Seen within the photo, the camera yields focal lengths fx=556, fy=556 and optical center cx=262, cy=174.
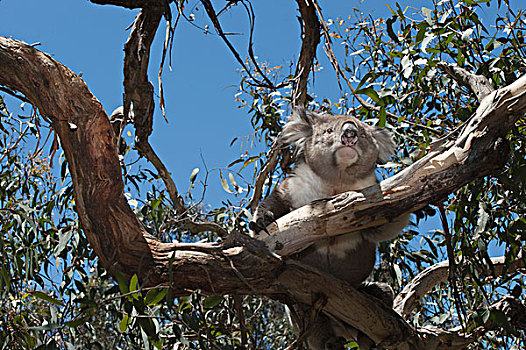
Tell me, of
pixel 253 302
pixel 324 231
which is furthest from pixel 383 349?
pixel 253 302

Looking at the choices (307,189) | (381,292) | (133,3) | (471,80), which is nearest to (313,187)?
(307,189)

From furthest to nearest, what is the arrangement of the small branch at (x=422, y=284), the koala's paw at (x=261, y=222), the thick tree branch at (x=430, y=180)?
the small branch at (x=422, y=284) → the koala's paw at (x=261, y=222) → the thick tree branch at (x=430, y=180)

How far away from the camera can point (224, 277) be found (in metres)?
2.02

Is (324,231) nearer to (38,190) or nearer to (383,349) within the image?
(383,349)

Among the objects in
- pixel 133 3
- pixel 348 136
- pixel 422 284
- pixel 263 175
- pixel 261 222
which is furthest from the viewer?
pixel 263 175

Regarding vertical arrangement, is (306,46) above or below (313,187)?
above

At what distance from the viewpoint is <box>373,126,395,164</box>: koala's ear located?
279 cm

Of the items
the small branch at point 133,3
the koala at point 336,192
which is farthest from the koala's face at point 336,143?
the small branch at point 133,3

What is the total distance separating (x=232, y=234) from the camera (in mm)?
2062

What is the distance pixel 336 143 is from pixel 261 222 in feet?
1.84

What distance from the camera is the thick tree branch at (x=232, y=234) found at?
5.94ft

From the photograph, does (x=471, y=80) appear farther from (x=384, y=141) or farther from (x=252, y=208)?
(x=252, y=208)

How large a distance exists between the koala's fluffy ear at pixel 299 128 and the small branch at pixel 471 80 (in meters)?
0.67

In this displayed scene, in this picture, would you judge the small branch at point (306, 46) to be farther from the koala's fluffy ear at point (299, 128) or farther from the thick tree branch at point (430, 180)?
the thick tree branch at point (430, 180)
